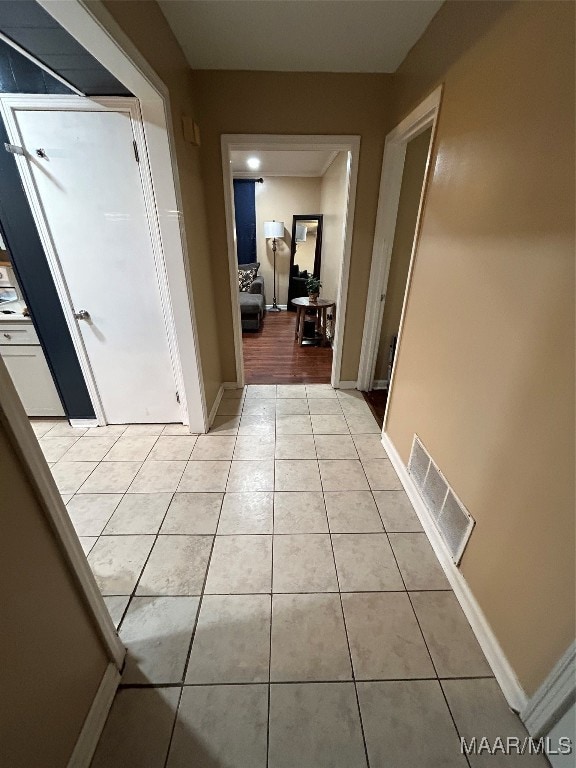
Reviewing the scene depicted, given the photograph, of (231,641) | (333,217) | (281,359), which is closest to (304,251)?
(333,217)

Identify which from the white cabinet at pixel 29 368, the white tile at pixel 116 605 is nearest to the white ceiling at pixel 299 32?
the white cabinet at pixel 29 368

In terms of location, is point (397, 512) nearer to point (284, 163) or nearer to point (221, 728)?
point (221, 728)

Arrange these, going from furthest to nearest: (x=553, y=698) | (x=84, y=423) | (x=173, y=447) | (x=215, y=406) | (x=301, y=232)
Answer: (x=301, y=232) < (x=215, y=406) < (x=84, y=423) < (x=173, y=447) < (x=553, y=698)

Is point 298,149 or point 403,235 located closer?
point 298,149

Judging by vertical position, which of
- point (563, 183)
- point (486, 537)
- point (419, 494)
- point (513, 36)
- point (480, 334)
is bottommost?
point (419, 494)

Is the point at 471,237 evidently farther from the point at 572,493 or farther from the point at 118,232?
the point at 118,232

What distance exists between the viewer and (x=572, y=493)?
2.59 feet

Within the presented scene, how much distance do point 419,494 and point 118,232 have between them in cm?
237

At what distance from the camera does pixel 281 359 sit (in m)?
3.76

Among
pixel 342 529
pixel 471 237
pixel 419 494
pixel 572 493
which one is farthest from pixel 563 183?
pixel 342 529

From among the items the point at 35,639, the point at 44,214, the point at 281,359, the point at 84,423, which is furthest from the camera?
the point at 281,359

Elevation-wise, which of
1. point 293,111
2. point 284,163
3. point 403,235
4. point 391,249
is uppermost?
point 284,163

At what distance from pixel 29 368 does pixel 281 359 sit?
95.1 inches

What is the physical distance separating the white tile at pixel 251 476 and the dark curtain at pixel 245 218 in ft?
15.5
